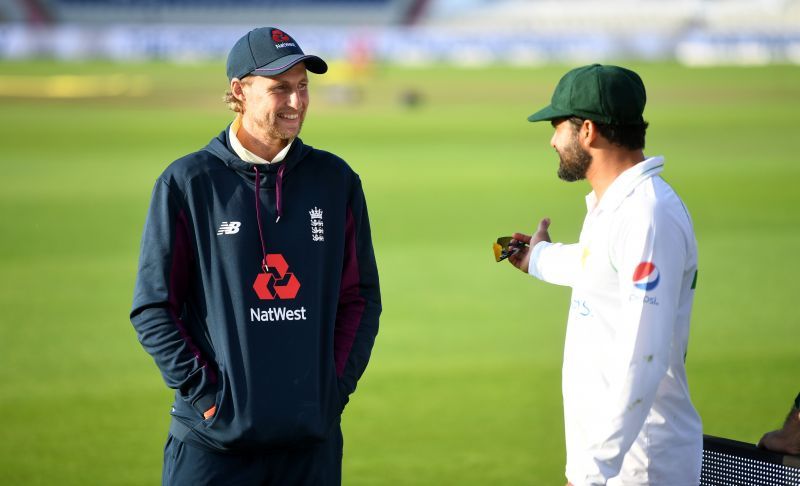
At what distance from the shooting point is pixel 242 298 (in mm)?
3387

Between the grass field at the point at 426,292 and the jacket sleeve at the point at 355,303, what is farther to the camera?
the grass field at the point at 426,292

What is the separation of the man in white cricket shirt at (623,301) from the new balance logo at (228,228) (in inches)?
41.6

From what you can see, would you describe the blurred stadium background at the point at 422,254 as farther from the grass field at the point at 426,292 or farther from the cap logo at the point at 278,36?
the cap logo at the point at 278,36

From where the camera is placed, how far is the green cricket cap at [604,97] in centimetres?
316

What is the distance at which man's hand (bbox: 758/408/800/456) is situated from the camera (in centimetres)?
339

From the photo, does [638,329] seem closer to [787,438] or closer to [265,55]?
[787,438]

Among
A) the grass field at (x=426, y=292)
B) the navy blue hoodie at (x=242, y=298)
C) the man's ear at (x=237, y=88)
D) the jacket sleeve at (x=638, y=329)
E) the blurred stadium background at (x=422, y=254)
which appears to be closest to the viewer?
the jacket sleeve at (x=638, y=329)

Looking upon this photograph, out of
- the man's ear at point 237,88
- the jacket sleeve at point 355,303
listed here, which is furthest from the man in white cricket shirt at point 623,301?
the man's ear at point 237,88

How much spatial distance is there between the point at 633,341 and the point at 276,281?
3.84ft

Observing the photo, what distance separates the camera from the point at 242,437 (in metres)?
3.30

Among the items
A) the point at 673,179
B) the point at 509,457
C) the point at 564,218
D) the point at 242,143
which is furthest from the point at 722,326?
the point at 673,179

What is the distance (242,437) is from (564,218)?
10936mm

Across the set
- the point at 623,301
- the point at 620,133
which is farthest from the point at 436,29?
the point at 623,301

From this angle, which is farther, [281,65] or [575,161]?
[281,65]
